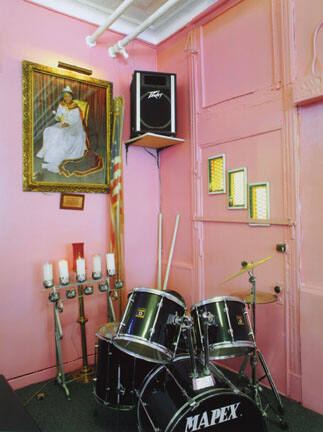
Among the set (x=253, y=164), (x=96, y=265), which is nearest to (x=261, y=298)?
(x=253, y=164)

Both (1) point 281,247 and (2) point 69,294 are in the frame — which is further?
(2) point 69,294

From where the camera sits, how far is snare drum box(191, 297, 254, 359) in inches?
81.0

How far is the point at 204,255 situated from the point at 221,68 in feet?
5.52

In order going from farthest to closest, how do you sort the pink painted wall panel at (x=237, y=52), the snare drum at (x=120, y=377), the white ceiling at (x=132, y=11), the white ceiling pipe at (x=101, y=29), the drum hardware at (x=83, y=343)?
the white ceiling at (x=132, y=11) → the drum hardware at (x=83, y=343) → the white ceiling pipe at (x=101, y=29) → the pink painted wall panel at (x=237, y=52) → the snare drum at (x=120, y=377)

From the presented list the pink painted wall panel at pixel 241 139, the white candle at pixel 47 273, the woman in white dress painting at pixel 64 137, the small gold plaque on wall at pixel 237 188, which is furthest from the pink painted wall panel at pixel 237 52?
the white candle at pixel 47 273

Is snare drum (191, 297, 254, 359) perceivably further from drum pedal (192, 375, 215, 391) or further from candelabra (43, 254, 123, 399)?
candelabra (43, 254, 123, 399)

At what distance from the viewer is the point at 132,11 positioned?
3223 mm

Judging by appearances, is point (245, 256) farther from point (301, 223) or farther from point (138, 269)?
point (138, 269)

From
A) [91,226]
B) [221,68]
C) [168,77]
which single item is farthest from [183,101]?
[91,226]

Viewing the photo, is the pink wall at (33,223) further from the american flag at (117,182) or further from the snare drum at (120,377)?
the snare drum at (120,377)

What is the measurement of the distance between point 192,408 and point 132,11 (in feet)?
10.9

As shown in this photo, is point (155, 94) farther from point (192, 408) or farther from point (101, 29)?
point (192, 408)

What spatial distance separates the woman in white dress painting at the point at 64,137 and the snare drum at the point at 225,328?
178cm

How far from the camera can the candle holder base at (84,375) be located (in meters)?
2.83
